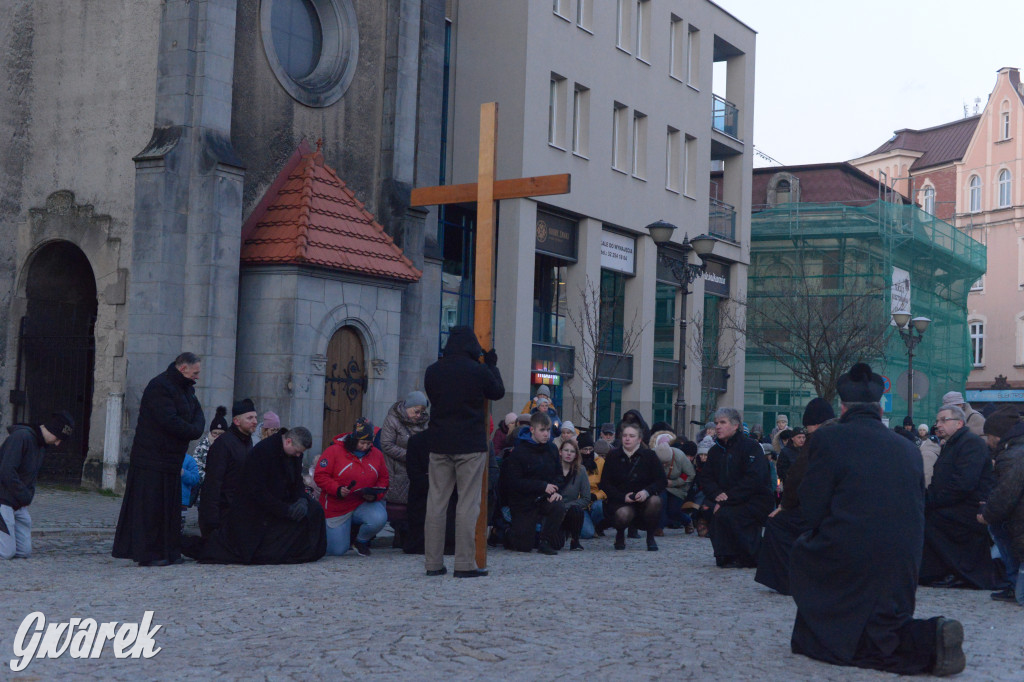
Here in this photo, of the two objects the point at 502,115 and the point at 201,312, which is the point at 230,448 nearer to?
the point at 201,312

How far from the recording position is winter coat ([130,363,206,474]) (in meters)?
11.7

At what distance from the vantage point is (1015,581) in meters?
11.0

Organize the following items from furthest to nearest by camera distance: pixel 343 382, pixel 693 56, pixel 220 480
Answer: pixel 693 56, pixel 343 382, pixel 220 480

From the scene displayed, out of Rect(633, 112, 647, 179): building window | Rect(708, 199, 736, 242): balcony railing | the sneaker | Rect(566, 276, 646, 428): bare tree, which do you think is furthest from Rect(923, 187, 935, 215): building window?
the sneaker

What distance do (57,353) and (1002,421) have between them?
52.0ft

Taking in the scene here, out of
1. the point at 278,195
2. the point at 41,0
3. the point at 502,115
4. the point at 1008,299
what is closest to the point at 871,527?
the point at 278,195

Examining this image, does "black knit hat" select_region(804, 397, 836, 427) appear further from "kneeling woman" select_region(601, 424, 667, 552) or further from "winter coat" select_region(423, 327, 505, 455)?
"kneeling woman" select_region(601, 424, 667, 552)

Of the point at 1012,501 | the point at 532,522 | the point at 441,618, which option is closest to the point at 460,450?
the point at 441,618

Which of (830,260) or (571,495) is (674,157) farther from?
(571,495)

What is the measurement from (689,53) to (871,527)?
3174 centimetres

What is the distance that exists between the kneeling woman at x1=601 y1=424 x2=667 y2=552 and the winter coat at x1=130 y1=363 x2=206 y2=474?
16.5 feet

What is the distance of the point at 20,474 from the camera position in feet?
39.5

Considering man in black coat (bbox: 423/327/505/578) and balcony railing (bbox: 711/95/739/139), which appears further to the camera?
balcony railing (bbox: 711/95/739/139)

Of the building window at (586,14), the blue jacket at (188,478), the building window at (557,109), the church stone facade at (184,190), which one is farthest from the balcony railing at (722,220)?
the blue jacket at (188,478)
